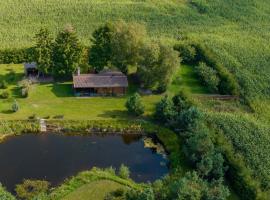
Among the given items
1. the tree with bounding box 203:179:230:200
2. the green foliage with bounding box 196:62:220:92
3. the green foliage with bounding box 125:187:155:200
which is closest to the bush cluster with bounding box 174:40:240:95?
the green foliage with bounding box 196:62:220:92

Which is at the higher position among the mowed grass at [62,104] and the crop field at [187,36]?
the crop field at [187,36]

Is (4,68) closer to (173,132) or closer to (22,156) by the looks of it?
(22,156)

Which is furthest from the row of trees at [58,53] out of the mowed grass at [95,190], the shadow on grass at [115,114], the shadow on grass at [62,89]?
the mowed grass at [95,190]

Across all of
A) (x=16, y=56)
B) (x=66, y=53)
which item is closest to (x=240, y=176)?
(x=66, y=53)

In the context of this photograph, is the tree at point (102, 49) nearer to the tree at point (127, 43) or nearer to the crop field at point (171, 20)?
the tree at point (127, 43)

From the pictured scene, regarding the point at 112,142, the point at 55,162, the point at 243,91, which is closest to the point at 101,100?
the point at 112,142

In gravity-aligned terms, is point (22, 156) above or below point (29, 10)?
below
